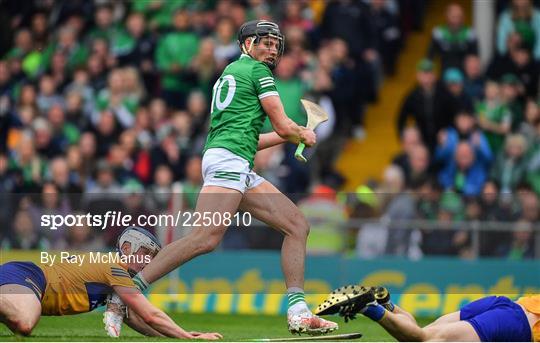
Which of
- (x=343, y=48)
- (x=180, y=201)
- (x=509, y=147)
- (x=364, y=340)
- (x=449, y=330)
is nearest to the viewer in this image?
(x=449, y=330)

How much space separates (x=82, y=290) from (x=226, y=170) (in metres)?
1.47

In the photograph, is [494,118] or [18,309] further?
[494,118]

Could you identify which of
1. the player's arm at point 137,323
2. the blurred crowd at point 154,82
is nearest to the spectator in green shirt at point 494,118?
the blurred crowd at point 154,82

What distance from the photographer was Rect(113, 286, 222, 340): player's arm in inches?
456

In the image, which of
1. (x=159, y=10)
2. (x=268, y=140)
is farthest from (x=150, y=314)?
(x=159, y=10)

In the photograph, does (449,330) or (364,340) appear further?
(364,340)

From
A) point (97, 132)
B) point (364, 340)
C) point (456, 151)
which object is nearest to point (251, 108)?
point (364, 340)

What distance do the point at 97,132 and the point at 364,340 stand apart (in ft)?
31.8

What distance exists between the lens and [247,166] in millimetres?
12055

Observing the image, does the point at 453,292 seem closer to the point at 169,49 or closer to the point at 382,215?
the point at 382,215

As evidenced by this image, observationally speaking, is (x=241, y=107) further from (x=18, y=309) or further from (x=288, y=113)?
(x=288, y=113)

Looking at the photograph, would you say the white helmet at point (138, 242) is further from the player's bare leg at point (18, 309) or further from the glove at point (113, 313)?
the player's bare leg at point (18, 309)

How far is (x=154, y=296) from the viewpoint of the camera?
58.2 ft

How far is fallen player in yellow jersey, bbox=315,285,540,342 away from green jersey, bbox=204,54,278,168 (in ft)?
6.08
